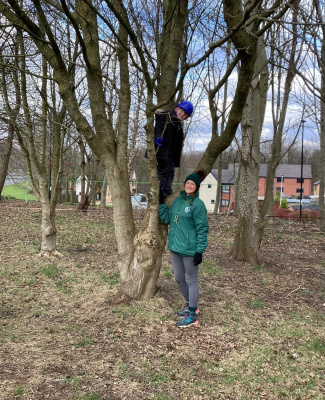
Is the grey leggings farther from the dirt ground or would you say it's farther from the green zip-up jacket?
the dirt ground

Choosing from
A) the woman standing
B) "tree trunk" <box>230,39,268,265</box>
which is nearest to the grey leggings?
the woman standing

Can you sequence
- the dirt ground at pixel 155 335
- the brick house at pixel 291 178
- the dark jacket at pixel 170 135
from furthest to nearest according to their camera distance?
the brick house at pixel 291 178
the dark jacket at pixel 170 135
the dirt ground at pixel 155 335

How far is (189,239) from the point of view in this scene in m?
3.87


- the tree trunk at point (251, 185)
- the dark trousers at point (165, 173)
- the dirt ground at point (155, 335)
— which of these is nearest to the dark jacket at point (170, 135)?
the dark trousers at point (165, 173)

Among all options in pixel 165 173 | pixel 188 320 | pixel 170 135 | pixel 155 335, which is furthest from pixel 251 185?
pixel 155 335

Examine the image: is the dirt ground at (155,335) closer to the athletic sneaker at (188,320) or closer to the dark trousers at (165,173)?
the athletic sneaker at (188,320)

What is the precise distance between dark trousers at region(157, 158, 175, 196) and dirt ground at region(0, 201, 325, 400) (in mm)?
1439

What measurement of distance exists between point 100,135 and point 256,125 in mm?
3816

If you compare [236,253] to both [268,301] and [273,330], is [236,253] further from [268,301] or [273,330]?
[273,330]

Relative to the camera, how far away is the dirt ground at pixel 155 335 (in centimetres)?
289

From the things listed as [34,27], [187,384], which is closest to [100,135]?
[34,27]

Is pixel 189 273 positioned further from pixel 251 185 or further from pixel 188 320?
pixel 251 185

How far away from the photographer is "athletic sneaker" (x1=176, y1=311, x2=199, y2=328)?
393cm

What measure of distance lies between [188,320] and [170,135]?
221cm
